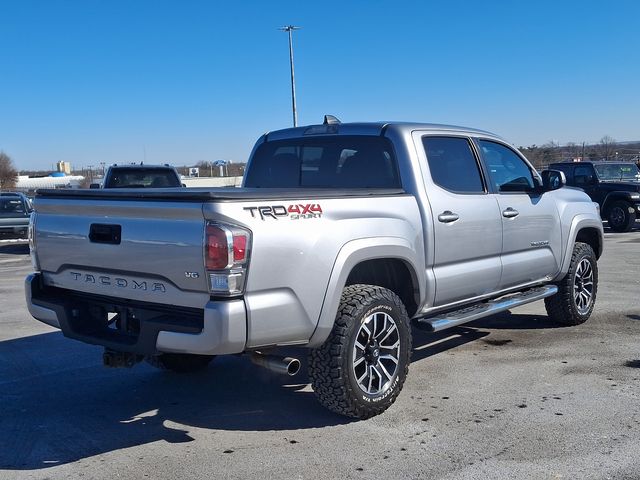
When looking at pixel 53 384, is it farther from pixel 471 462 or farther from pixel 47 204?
pixel 471 462

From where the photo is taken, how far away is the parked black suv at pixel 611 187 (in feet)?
61.6

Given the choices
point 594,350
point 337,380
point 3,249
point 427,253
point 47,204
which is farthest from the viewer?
point 3,249

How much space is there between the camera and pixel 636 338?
6.76 metres

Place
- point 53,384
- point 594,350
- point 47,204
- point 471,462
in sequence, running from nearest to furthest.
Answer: point 471,462 < point 47,204 < point 53,384 < point 594,350

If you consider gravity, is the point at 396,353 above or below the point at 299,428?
above

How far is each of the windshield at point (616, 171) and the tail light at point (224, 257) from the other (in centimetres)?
1815

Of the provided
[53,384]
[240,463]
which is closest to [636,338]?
[240,463]

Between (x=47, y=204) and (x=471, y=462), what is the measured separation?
323 centimetres

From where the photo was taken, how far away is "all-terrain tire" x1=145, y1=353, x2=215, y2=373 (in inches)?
226

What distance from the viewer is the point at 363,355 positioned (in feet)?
15.3

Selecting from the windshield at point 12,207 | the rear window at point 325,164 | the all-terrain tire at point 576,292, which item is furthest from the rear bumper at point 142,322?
the windshield at point 12,207

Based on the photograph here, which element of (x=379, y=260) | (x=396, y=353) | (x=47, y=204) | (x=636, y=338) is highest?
(x=47, y=204)

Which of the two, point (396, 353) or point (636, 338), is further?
point (636, 338)

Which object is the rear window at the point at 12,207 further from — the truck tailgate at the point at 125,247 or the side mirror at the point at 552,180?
the side mirror at the point at 552,180
